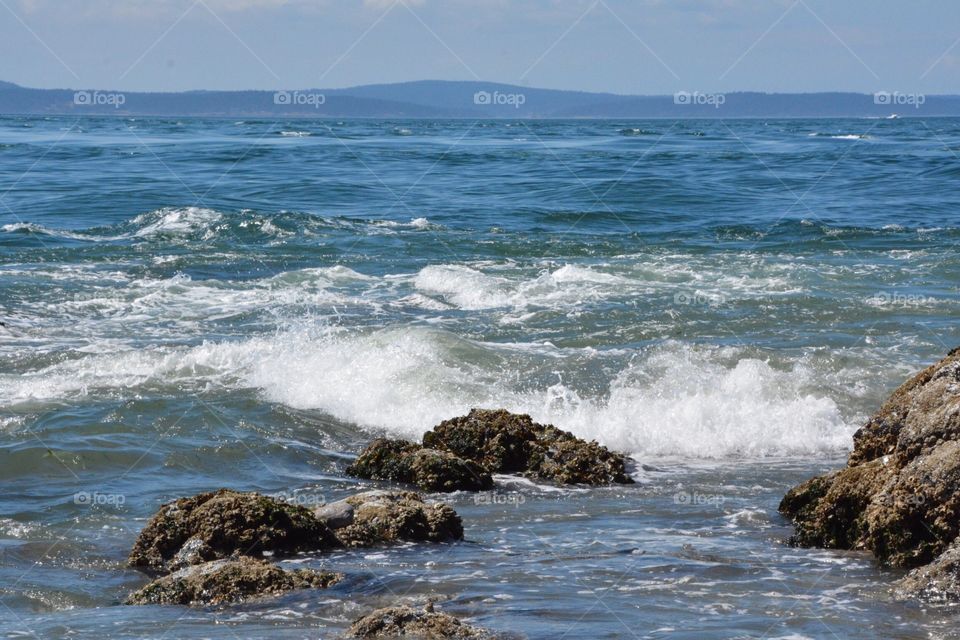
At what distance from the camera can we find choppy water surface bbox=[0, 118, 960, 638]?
239 inches

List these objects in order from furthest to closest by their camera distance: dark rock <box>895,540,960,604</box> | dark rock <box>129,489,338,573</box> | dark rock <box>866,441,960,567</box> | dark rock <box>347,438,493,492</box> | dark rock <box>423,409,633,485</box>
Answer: dark rock <box>423,409,633,485</box> → dark rock <box>347,438,493,492</box> → dark rock <box>129,489,338,573</box> → dark rock <box>866,441,960,567</box> → dark rock <box>895,540,960,604</box>

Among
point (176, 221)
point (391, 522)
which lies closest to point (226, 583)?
point (391, 522)

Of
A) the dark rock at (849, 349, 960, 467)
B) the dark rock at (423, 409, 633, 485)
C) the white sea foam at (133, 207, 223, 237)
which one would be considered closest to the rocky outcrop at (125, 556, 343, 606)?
the dark rock at (423, 409, 633, 485)

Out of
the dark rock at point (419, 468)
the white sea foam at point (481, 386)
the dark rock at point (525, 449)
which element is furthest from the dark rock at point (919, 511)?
the white sea foam at point (481, 386)

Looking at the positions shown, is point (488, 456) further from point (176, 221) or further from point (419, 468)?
point (176, 221)

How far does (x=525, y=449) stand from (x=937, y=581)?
13.1 feet

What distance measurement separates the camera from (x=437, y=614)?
520 centimetres

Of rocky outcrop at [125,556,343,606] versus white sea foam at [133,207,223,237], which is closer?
rocky outcrop at [125,556,343,606]

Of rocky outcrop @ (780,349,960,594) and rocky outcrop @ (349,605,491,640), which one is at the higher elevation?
rocky outcrop @ (780,349,960,594)

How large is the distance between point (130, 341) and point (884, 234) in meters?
15.2

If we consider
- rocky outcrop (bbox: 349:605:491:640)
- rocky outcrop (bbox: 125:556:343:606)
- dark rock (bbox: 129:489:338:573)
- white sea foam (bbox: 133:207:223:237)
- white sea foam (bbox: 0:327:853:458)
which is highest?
white sea foam (bbox: 133:207:223:237)

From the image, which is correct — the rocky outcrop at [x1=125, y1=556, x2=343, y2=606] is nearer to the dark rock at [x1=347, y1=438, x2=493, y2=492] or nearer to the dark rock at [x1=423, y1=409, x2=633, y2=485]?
the dark rock at [x1=347, y1=438, x2=493, y2=492]

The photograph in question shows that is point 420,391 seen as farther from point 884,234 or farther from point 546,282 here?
point 884,234

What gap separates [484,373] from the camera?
1253 cm
